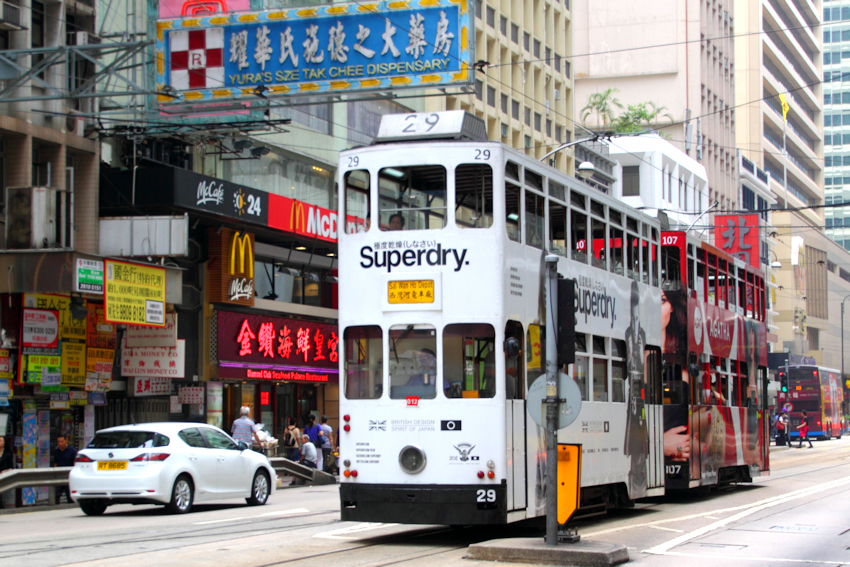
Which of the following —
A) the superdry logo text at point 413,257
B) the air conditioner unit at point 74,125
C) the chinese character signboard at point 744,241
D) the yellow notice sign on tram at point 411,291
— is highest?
the chinese character signboard at point 744,241

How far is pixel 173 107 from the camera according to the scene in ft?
74.0

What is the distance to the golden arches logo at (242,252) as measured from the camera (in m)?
29.8

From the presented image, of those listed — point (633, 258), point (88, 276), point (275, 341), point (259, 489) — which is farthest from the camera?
point (275, 341)

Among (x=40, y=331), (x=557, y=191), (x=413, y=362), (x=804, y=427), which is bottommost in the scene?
(x=804, y=427)

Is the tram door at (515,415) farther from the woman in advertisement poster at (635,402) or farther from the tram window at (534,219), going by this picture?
the woman in advertisement poster at (635,402)

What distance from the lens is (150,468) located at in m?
17.7

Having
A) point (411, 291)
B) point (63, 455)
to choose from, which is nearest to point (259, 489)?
point (63, 455)

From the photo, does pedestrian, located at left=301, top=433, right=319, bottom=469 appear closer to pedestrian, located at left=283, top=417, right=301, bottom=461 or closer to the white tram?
pedestrian, located at left=283, top=417, right=301, bottom=461

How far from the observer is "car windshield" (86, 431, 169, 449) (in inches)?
708

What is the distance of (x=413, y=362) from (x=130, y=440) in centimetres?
714

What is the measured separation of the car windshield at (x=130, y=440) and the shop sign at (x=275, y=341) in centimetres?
1112

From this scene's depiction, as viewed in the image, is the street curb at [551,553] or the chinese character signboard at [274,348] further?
the chinese character signboard at [274,348]

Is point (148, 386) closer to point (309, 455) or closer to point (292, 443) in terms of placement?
point (309, 455)

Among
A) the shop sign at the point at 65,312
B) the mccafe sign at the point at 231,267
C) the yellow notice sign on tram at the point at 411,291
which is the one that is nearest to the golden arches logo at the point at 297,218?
the mccafe sign at the point at 231,267
